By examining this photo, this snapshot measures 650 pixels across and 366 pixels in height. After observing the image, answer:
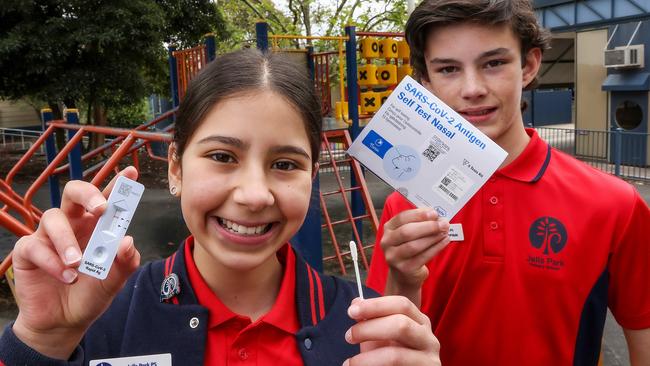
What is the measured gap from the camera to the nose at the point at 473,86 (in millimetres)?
1774

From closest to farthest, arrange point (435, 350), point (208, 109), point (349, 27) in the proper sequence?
1. point (435, 350)
2. point (208, 109)
3. point (349, 27)

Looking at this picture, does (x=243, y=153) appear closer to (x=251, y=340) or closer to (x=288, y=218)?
(x=288, y=218)

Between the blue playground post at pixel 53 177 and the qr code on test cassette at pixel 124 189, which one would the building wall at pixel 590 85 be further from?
the qr code on test cassette at pixel 124 189

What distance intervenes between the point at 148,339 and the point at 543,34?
1695 millimetres

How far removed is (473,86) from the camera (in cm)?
177

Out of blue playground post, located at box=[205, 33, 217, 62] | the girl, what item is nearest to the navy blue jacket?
the girl

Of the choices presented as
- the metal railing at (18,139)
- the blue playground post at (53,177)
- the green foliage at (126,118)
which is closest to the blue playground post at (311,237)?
the blue playground post at (53,177)

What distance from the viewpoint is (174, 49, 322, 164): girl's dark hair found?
55.6 inches

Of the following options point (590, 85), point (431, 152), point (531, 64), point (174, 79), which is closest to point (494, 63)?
point (531, 64)

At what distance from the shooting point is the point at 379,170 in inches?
66.2

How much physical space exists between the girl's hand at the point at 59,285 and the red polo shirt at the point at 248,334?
23cm

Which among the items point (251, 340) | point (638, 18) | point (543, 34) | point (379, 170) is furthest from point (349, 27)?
point (638, 18)

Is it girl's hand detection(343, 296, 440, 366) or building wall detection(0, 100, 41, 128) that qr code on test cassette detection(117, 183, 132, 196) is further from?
building wall detection(0, 100, 41, 128)

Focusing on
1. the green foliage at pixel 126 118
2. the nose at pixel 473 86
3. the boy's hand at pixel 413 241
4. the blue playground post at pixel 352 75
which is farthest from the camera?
the green foliage at pixel 126 118
